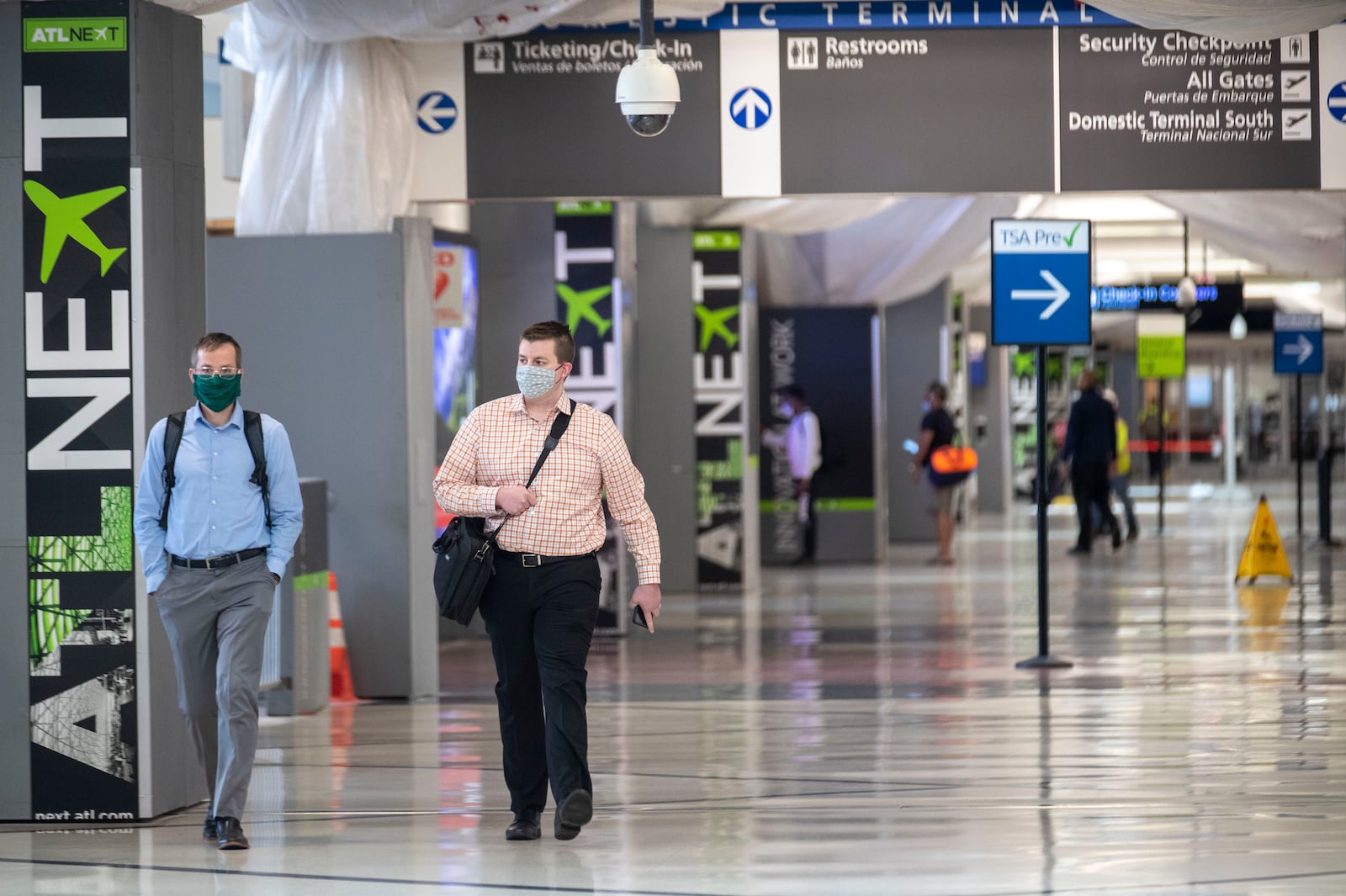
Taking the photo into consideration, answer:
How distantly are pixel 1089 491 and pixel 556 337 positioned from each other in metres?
13.3

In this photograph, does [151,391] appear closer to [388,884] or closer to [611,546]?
[388,884]

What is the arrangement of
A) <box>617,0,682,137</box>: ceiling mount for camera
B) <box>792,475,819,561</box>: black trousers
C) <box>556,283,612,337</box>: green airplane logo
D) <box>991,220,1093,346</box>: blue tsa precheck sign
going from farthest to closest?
<box>792,475,819,561</box>: black trousers
<box>556,283,612,337</box>: green airplane logo
<box>991,220,1093,346</box>: blue tsa precheck sign
<box>617,0,682,137</box>: ceiling mount for camera

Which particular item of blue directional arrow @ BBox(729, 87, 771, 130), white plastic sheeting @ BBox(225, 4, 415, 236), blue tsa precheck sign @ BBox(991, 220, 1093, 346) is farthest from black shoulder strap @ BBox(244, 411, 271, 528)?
blue tsa precheck sign @ BBox(991, 220, 1093, 346)

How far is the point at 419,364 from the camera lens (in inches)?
360

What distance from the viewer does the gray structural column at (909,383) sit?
21.8 m

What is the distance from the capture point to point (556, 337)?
5.74m

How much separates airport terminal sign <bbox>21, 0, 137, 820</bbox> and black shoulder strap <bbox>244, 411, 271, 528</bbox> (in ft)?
2.09

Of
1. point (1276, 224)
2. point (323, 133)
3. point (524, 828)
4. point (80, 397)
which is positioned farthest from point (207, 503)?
point (1276, 224)

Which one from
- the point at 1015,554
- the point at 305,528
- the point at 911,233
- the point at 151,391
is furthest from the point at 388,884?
the point at 1015,554

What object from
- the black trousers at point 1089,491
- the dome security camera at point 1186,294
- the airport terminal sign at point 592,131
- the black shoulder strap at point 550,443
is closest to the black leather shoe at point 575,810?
the black shoulder strap at point 550,443

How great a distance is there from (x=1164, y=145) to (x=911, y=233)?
25.6ft

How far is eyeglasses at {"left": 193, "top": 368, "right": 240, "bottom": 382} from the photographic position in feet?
18.7

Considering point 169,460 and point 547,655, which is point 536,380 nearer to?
point 547,655

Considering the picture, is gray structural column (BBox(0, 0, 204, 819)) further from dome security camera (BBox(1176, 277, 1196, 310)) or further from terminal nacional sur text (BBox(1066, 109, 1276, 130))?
dome security camera (BBox(1176, 277, 1196, 310))
